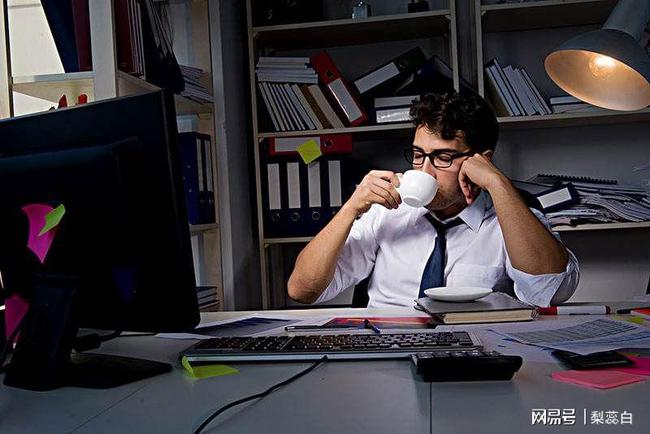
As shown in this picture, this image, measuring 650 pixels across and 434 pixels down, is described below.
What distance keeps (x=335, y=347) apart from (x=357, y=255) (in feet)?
2.94

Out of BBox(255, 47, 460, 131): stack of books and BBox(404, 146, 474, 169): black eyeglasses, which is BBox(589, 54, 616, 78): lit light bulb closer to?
BBox(404, 146, 474, 169): black eyeglasses

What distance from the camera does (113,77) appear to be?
5.99 feet

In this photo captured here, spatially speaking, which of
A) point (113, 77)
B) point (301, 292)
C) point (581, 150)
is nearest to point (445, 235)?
point (301, 292)

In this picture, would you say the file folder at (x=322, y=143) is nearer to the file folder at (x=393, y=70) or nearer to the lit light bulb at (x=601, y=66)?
the file folder at (x=393, y=70)

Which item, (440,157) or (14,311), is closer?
(14,311)

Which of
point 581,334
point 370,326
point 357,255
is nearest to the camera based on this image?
point 581,334

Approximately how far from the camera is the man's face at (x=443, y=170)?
183 centimetres

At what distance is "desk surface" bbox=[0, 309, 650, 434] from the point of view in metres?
0.72

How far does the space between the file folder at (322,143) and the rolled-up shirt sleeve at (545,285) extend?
1.02 m

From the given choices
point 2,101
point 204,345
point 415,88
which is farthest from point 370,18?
point 204,345

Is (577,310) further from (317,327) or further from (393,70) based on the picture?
(393,70)

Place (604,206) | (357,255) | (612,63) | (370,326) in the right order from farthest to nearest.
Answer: (604,206), (357,255), (612,63), (370,326)

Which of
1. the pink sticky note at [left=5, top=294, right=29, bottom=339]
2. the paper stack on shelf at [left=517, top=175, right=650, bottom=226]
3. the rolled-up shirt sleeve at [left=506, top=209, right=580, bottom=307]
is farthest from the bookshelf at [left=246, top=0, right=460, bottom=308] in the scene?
the pink sticky note at [left=5, top=294, right=29, bottom=339]

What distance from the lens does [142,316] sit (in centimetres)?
99
